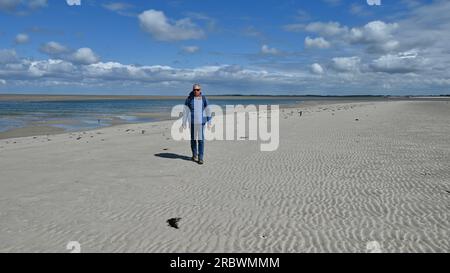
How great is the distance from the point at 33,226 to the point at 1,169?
18.4 feet

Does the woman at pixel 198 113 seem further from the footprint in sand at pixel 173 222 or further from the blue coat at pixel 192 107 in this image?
the footprint in sand at pixel 173 222

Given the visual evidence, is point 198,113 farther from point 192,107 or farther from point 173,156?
point 173,156

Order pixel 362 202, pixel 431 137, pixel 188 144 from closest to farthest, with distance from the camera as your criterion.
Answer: pixel 362 202, pixel 188 144, pixel 431 137

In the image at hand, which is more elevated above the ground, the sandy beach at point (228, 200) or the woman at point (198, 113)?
the woman at point (198, 113)

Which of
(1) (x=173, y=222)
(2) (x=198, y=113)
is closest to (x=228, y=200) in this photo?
(1) (x=173, y=222)

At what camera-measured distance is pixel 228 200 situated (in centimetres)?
765

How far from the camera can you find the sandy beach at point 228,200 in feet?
18.2

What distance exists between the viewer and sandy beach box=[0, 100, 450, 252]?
556cm

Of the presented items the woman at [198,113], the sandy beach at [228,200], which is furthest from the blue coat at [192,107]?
the sandy beach at [228,200]

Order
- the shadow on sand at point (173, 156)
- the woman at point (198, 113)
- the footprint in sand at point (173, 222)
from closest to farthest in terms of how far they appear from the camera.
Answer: the footprint in sand at point (173, 222), the woman at point (198, 113), the shadow on sand at point (173, 156)

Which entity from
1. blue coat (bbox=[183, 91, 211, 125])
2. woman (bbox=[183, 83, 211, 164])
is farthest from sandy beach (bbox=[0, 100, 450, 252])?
blue coat (bbox=[183, 91, 211, 125])
